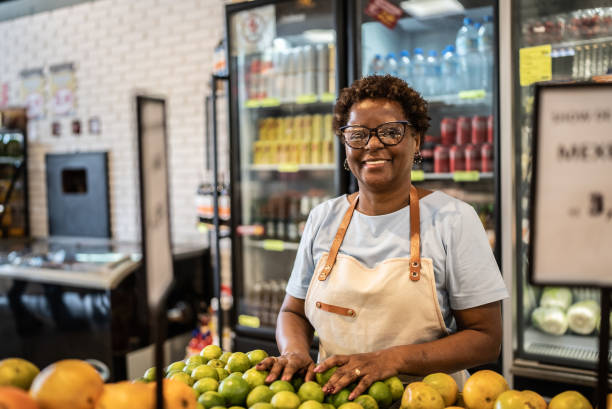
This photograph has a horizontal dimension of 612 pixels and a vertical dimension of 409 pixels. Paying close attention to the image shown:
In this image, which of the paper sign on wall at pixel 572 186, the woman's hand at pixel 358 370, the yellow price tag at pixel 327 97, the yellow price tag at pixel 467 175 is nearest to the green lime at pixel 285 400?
the woman's hand at pixel 358 370

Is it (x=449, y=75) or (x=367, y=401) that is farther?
(x=449, y=75)

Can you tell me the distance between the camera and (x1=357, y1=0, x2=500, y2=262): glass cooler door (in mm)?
3113

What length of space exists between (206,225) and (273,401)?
111 inches

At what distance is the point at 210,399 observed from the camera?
1156 mm

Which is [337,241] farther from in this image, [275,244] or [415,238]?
[275,244]

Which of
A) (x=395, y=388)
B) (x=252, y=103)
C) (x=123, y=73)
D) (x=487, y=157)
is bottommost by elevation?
(x=395, y=388)

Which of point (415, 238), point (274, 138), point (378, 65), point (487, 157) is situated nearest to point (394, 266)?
point (415, 238)

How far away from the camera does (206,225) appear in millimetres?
3883

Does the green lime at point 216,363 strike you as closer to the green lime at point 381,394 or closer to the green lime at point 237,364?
the green lime at point 237,364

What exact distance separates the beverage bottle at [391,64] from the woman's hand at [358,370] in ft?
7.72

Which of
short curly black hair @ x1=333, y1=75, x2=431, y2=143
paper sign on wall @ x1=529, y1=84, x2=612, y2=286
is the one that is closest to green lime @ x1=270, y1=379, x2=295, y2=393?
paper sign on wall @ x1=529, y1=84, x2=612, y2=286

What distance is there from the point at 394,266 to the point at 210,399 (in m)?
0.71

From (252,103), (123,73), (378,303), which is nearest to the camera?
(378,303)

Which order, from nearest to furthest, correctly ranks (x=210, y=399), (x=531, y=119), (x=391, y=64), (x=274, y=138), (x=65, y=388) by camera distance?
1. (x=65, y=388)
2. (x=210, y=399)
3. (x=531, y=119)
4. (x=391, y=64)
5. (x=274, y=138)
